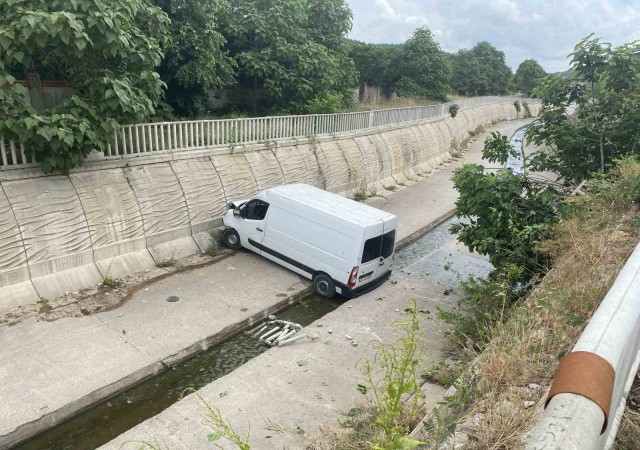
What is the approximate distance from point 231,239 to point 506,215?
23.2 feet

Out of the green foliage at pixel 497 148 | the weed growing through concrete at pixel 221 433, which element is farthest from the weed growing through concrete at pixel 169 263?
the green foliage at pixel 497 148

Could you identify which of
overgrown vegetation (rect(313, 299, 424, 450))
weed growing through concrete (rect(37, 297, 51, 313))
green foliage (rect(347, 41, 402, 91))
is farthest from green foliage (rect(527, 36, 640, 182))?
green foliage (rect(347, 41, 402, 91))

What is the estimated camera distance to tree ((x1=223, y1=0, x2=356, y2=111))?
17.7 metres

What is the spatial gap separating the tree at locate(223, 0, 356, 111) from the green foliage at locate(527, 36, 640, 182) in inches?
414

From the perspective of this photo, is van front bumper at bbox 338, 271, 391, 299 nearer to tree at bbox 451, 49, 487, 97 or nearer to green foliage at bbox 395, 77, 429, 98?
green foliage at bbox 395, 77, 429, 98

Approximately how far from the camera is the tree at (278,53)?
57.9 feet

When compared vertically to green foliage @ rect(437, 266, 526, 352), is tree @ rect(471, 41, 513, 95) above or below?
above

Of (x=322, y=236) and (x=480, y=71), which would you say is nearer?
(x=322, y=236)

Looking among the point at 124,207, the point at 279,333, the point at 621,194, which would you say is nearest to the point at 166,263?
the point at 124,207

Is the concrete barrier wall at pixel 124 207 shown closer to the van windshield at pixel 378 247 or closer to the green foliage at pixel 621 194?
the van windshield at pixel 378 247

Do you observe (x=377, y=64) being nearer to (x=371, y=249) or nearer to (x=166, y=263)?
(x=371, y=249)

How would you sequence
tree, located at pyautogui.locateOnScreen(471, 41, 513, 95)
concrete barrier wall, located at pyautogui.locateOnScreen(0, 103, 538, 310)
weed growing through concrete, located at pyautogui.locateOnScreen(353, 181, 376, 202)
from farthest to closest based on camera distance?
tree, located at pyautogui.locateOnScreen(471, 41, 513, 95)
weed growing through concrete, located at pyautogui.locateOnScreen(353, 181, 376, 202)
concrete barrier wall, located at pyautogui.locateOnScreen(0, 103, 538, 310)

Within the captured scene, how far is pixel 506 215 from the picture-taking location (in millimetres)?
8789

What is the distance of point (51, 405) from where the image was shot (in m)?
6.11
